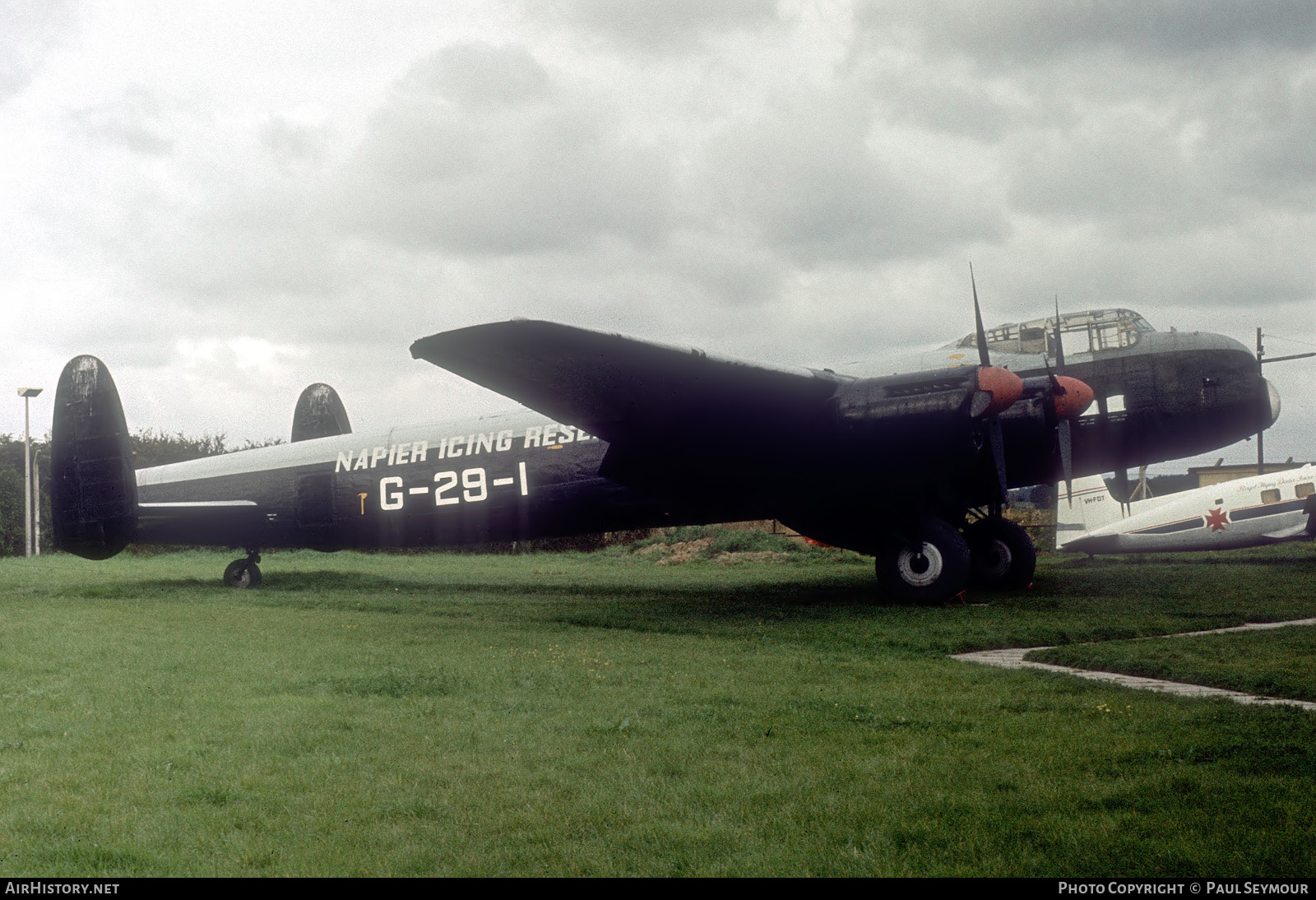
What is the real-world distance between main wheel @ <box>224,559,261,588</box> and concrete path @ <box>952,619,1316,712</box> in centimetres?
1500

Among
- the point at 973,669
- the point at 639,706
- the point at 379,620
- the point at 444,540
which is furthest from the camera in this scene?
the point at 444,540

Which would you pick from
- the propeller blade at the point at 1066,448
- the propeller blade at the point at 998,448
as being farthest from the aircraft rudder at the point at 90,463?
the propeller blade at the point at 1066,448

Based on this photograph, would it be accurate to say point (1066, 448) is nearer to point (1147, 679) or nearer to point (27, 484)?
point (1147, 679)

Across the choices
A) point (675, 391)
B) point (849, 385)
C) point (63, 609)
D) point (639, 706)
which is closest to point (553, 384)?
point (675, 391)

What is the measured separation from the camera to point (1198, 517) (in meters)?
19.0

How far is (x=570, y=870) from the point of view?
11.1 ft

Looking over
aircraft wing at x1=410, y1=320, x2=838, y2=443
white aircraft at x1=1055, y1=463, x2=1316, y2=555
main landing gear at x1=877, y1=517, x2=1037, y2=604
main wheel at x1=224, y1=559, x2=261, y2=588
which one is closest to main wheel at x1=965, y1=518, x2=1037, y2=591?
main landing gear at x1=877, y1=517, x2=1037, y2=604

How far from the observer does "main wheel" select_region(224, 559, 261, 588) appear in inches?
734

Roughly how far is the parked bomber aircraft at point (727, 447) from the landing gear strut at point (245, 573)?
781mm

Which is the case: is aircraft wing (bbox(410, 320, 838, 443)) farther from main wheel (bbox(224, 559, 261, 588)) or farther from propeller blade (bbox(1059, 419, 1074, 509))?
main wheel (bbox(224, 559, 261, 588))

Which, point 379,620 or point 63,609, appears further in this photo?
point 63,609

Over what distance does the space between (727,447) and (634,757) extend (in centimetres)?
839

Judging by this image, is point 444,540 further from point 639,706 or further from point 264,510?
point 639,706
